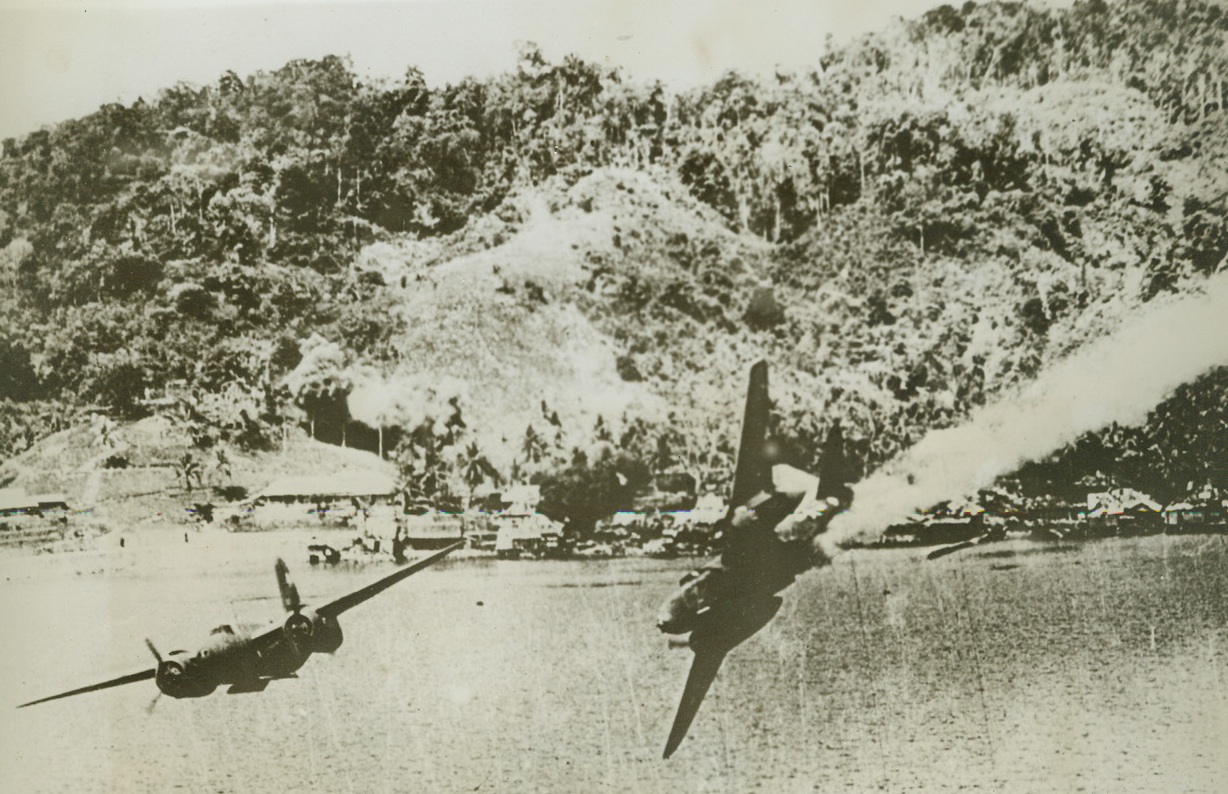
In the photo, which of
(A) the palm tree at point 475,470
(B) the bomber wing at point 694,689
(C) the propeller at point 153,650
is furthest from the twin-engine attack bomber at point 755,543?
(C) the propeller at point 153,650

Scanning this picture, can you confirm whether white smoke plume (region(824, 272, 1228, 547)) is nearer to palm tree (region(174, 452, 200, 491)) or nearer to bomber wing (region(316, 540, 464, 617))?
bomber wing (region(316, 540, 464, 617))

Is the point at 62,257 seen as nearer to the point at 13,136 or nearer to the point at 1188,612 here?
the point at 13,136

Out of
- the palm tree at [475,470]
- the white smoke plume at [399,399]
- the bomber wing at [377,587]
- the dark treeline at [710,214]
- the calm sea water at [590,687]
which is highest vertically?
the dark treeline at [710,214]

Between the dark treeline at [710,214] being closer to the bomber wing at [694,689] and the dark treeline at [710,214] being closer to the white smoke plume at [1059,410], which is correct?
the white smoke plume at [1059,410]

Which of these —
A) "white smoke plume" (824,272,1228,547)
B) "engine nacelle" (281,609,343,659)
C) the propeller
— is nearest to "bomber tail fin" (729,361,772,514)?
"white smoke plume" (824,272,1228,547)

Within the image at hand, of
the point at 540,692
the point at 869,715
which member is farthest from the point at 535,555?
the point at 869,715

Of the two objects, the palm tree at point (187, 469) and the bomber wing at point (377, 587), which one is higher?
→ the palm tree at point (187, 469)

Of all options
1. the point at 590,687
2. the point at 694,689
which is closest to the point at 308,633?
the point at 590,687
